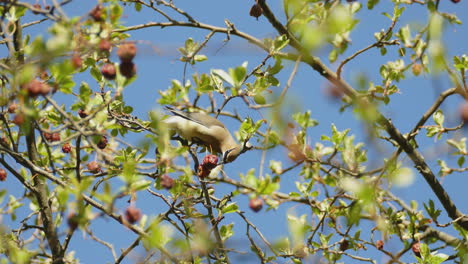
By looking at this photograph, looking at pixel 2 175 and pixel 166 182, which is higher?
pixel 2 175

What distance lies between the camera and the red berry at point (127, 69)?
8.63ft

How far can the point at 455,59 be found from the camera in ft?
13.0

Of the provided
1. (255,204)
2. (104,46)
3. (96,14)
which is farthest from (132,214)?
(96,14)

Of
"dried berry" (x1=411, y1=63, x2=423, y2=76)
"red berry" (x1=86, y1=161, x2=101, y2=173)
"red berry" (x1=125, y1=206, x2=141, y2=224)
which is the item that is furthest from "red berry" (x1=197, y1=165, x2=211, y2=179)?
"dried berry" (x1=411, y1=63, x2=423, y2=76)

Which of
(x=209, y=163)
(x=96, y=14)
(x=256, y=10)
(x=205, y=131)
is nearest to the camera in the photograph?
(x=96, y=14)

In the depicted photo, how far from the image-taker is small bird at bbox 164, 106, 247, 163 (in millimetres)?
5051

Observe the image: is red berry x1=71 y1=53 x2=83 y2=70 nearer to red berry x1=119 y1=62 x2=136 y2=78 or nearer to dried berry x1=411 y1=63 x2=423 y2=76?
red berry x1=119 y1=62 x2=136 y2=78

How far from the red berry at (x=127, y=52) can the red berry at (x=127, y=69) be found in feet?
0.06

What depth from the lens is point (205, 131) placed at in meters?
5.21

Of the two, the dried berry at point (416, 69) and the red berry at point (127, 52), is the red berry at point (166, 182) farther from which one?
the dried berry at point (416, 69)

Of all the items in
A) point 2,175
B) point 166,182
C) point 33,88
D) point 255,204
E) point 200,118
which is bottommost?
point 255,204

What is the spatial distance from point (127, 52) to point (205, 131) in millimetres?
2645

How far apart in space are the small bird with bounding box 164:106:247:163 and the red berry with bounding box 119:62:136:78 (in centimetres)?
223

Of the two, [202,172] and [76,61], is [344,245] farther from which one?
[76,61]
